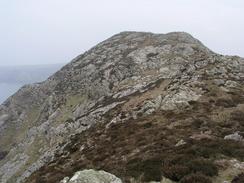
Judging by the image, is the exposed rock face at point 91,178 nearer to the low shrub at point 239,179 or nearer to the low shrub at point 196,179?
the low shrub at point 196,179

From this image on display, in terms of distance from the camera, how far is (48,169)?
113 feet

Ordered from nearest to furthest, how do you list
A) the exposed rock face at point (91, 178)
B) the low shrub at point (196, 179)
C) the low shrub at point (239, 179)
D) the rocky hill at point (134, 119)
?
the exposed rock face at point (91, 178) → the low shrub at point (239, 179) → the low shrub at point (196, 179) → the rocky hill at point (134, 119)

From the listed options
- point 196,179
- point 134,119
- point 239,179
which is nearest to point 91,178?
point 196,179

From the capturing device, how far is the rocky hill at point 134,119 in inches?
838

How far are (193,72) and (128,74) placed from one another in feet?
74.7

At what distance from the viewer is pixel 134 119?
39.8 meters

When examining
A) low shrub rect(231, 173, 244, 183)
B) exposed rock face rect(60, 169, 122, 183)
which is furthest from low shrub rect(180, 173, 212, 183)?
exposed rock face rect(60, 169, 122, 183)

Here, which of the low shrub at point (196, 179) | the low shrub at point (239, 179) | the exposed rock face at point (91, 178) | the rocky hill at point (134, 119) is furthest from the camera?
the rocky hill at point (134, 119)

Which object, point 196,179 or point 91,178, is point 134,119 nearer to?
point 196,179

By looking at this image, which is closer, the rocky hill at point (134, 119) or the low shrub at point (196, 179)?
the low shrub at point (196, 179)

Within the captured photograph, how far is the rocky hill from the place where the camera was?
2128 centimetres

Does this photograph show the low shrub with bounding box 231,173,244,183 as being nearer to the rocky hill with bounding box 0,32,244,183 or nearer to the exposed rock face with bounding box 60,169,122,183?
the rocky hill with bounding box 0,32,244,183

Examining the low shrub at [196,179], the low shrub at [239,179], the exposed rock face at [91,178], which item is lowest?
the low shrub at [239,179]

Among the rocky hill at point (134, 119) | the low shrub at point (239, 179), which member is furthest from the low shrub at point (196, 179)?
the low shrub at point (239, 179)
